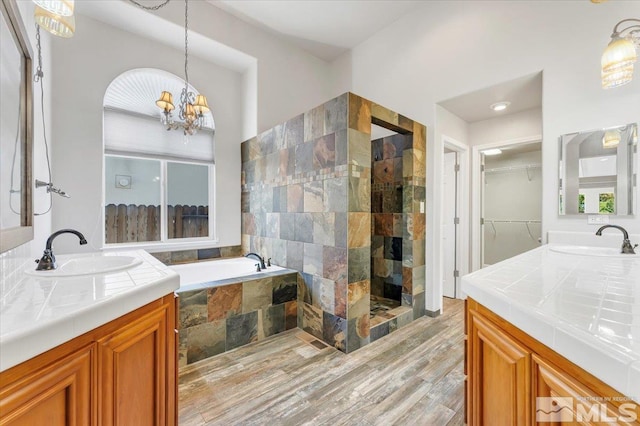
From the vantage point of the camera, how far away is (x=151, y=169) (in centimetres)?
350

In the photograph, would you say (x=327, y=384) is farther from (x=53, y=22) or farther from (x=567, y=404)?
(x=53, y=22)

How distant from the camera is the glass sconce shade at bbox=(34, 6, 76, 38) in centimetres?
122

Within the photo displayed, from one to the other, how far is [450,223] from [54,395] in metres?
4.10

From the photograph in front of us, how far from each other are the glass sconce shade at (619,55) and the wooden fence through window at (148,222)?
4130 millimetres

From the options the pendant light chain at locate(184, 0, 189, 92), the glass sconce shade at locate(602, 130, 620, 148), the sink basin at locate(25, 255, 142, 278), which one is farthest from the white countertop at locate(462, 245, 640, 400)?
the pendant light chain at locate(184, 0, 189, 92)

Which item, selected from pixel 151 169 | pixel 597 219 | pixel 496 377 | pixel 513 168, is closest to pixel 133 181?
pixel 151 169

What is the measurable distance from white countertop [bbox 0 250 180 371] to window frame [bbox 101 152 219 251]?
7.04 ft

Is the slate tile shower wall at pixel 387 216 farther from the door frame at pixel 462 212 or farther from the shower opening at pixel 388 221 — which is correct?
the door frame at pixel 462 212

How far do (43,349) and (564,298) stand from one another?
1.50 metres

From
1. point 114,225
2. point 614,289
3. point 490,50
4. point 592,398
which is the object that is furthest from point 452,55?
point 114,225

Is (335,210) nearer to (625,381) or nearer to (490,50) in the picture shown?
(625,381)

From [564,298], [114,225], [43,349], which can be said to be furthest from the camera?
[114,225]

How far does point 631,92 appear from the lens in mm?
2047

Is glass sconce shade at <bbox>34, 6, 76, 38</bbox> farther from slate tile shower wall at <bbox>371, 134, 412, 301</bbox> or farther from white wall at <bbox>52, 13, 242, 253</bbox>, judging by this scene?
slate tile shower wall at <bbox>371, 134, 412, 301</bbox>
